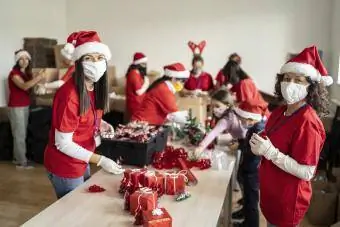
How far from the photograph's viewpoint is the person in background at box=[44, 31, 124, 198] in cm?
186

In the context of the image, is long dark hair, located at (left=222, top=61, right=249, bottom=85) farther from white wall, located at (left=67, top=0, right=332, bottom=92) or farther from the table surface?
the table surface

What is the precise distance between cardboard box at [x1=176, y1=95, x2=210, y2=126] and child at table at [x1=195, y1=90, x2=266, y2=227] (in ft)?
4.96

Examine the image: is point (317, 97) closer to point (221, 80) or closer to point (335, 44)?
point (221, 80)

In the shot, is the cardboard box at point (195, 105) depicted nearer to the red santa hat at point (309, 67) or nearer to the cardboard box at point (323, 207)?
the cardboard box at point (323, 207)

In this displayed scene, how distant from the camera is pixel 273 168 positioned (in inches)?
72.0

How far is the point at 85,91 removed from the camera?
192 cm

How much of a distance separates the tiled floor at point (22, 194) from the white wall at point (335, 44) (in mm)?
2032

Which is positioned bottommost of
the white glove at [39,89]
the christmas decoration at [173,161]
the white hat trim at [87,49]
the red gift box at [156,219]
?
the christmas decoration at [173,161]

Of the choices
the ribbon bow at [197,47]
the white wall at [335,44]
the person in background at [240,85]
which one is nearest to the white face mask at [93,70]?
the person in background at [240,85]

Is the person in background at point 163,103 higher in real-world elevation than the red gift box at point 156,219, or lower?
higher

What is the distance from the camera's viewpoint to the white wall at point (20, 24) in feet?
16.0

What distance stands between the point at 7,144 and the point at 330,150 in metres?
3.69

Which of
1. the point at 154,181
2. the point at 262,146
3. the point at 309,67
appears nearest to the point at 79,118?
the point at 154,181

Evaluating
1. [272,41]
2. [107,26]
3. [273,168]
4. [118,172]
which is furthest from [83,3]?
[273,168]
